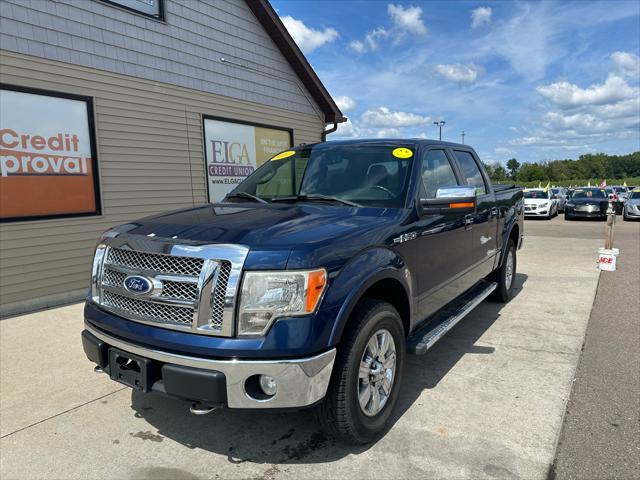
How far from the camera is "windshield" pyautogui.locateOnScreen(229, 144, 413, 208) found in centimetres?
336

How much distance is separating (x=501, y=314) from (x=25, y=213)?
6.13 meters

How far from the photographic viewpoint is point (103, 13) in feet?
21.8

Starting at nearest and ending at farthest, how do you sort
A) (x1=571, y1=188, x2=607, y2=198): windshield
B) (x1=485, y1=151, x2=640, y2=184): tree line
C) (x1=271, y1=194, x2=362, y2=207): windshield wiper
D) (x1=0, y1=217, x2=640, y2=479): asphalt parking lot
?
(x1=0, y1=217, x2=640, y2=479): asphalt parking lot < (x1=271, y1=194, x2=362, y2=207): windshield wiper < (x1=571, y1=188, x2=607, y2=198): windshield < (x1=485, y1=151, x2=640, y2=184): tree line

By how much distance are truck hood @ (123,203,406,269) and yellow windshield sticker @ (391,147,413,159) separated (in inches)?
24.9

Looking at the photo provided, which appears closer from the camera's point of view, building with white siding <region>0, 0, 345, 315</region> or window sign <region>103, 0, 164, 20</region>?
building with white siding <region>0, 0, 345, 315</region>

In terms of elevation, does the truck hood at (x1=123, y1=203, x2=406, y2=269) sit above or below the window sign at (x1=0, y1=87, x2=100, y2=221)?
below

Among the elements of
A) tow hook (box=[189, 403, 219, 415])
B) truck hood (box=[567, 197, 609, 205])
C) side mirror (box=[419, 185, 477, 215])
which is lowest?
tow hook (box=[189, 403, 219, 415])

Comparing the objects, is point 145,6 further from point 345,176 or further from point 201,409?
point 201,409

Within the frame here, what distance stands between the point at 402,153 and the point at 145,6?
5.93 metres

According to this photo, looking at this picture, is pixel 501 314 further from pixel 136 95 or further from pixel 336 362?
pixel 136 95

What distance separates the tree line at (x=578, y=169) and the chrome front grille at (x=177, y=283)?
108 meters

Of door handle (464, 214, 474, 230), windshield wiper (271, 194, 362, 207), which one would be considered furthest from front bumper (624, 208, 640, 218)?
windshield wiper (271, 194, 362, 207)

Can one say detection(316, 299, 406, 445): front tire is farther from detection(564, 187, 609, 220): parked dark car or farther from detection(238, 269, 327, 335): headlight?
detection(564, 187, 609, 220): parked dark car

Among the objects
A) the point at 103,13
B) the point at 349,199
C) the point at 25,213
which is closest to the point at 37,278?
the point at 25,213
